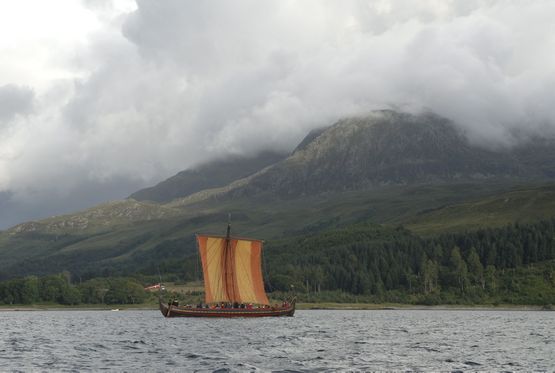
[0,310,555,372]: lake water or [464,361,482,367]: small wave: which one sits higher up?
[0,310,555,372]: lake water

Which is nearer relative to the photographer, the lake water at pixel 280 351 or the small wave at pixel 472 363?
the lake water at pixel 280 351

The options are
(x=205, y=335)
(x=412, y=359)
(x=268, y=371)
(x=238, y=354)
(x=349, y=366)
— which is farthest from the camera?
(x=205, y=335)

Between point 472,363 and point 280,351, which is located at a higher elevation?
point 280,351

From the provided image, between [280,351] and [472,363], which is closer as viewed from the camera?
[472,363]

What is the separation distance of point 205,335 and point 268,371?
57287 mm

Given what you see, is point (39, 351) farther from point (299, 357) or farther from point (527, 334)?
point (527, 334)

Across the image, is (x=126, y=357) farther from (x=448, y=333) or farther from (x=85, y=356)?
(x=448, y=333)

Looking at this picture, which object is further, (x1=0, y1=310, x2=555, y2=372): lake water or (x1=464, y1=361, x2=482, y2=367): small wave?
(x1=464, y1=361, x2=482, y2=367): small wave

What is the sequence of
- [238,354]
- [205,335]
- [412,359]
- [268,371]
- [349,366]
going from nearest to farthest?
[268,371] → [349,366] → [412,359] → [238,354] → [205,335]

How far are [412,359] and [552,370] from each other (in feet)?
53.7

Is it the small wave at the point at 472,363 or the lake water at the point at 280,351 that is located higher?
the lake water at the point at 280,351

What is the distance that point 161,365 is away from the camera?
252 feet

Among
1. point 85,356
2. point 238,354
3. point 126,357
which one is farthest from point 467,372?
point 85,356

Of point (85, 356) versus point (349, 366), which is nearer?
point (349, 366)
